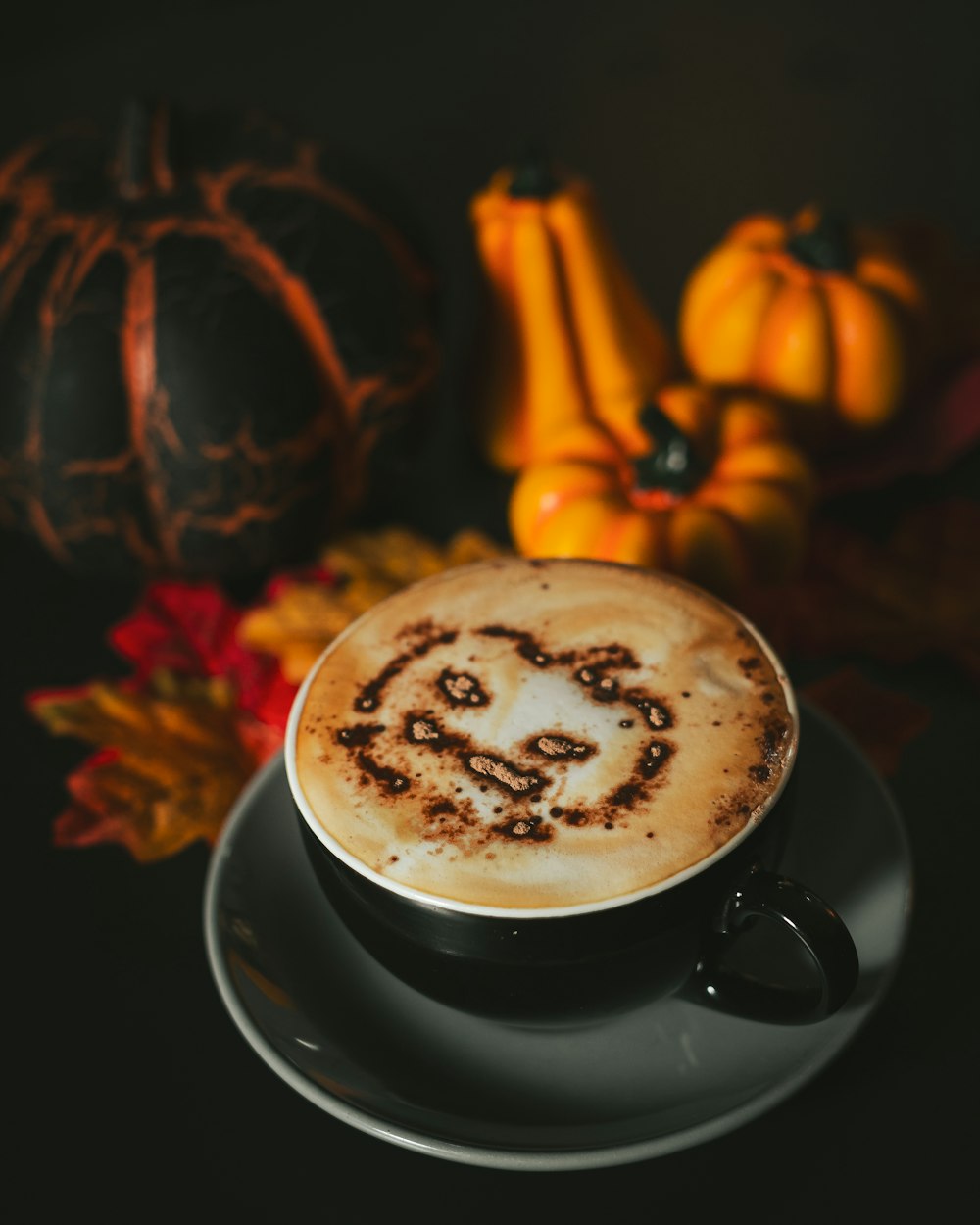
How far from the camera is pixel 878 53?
1.45 meters

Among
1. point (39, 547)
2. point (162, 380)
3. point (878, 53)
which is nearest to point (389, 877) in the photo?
point (162, 380)

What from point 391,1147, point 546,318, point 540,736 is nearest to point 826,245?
point 546,318

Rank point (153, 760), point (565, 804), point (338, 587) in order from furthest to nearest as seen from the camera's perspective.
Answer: point (338, 587) < point (153, 760) < point (565, 804)

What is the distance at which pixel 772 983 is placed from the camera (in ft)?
1.77

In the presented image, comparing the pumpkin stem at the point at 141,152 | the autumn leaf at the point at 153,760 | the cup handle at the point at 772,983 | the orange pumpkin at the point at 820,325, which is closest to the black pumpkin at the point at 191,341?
the pumpkin stem at the point at 141,152

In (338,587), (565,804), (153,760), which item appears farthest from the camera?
(338,587)

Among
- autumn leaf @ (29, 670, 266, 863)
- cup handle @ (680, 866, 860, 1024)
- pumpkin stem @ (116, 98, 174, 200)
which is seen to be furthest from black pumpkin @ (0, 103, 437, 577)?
cup handle @ (680, 866, 860, 1024)

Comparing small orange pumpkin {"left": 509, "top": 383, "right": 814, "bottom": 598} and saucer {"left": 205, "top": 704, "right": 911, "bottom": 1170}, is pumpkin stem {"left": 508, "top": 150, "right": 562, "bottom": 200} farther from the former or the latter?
saucer {"left": 205, "top": 704, "right": 911, "bottom": 1170}

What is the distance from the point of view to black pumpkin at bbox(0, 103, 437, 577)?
2.53 ft

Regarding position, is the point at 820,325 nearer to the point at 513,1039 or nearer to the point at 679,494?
the point at 679,494

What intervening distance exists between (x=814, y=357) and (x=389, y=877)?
54 centimetres

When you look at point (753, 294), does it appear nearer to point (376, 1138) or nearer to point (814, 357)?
point (814, 357)

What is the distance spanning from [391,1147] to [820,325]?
1.93ft

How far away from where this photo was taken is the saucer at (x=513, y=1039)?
490mm
